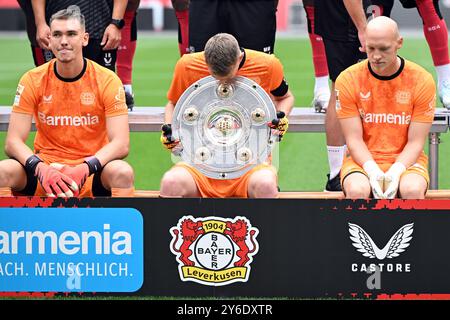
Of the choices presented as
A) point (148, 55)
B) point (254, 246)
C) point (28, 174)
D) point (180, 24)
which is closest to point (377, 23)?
point (254, 246)

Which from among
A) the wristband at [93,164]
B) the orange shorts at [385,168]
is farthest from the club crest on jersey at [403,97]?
the wristband at [93,164]

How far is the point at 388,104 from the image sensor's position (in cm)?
577

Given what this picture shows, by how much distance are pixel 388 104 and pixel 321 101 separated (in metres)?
1.63

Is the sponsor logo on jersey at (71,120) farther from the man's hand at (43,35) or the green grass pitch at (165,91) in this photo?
the green grass pitch at (165,91)

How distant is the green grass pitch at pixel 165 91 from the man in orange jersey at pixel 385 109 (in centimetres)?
264

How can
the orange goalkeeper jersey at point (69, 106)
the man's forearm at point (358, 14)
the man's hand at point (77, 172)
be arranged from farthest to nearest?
the man's forearm at point (358, 14), the orange goalkeeper jersey at point (69, 106), the man's hand at point (77, 172)

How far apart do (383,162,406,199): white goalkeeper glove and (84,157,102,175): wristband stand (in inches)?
58.9

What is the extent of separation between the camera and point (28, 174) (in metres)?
5.76

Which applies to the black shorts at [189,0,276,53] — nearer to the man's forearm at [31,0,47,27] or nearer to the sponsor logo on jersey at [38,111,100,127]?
the man's forearm at [31,0,47,27]

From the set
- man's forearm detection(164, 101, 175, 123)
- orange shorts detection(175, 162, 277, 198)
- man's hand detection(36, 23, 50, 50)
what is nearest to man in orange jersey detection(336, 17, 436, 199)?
orange shorts detection(175, 162, 277, 198)

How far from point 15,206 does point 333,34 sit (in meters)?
2.86

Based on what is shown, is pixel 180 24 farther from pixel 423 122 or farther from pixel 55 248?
pixel 55 248

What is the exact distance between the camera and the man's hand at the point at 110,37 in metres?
6.83

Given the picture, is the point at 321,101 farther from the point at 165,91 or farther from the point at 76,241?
the point at 165,91
